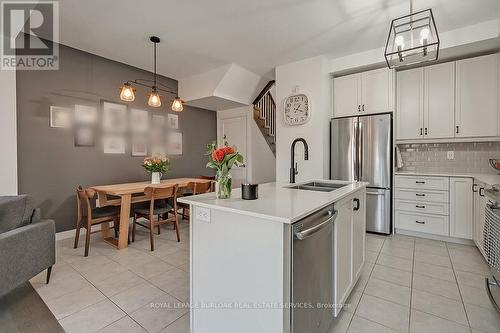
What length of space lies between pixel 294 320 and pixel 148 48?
3806 mm

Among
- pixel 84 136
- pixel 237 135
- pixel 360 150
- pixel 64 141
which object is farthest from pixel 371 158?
pixel 64 141

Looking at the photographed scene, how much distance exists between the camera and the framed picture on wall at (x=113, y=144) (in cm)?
386

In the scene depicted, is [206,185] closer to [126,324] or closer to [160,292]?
[160,292]

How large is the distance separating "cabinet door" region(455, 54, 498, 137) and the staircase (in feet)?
10.3

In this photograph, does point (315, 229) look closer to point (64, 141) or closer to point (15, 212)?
point (15, 212)

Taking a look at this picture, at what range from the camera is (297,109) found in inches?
159

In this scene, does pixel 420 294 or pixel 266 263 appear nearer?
pixel 266 263

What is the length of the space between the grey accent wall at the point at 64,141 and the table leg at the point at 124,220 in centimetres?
103

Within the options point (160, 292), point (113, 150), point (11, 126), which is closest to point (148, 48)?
point (113, 150)

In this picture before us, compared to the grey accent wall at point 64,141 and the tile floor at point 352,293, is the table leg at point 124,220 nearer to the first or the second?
the tile floor at point 352,293

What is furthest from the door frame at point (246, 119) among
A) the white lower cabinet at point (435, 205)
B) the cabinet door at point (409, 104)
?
the white lower cabinet at point (435, 205)

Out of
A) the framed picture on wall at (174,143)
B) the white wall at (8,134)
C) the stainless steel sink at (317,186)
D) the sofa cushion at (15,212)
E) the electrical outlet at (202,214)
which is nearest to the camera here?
the electrical outlet at (202,214)

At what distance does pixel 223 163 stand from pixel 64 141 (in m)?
3.09

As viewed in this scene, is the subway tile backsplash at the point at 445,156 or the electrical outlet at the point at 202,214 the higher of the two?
the subway tile backsplash at the point at 445,156
